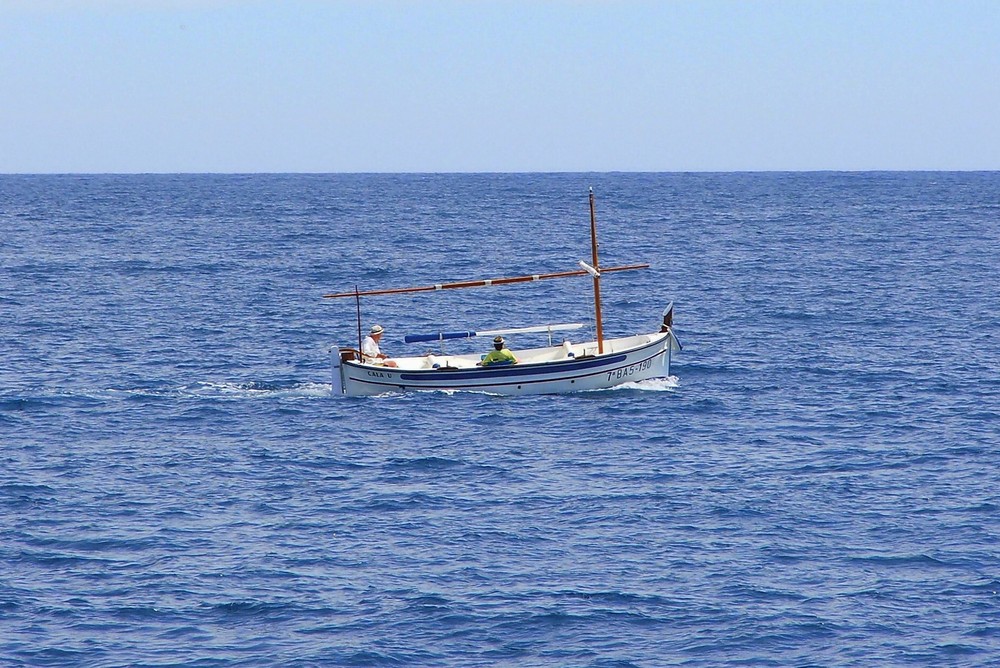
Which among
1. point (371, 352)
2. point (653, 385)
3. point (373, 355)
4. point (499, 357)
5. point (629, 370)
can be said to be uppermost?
point (371, 352)

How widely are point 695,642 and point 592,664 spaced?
2.20 meters

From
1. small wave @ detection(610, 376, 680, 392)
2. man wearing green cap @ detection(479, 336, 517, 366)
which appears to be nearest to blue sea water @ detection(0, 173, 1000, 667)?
small wave @ detection(610, 376, 680, 392)

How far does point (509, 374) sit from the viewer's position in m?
46.3

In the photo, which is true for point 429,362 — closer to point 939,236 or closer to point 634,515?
point 634,515

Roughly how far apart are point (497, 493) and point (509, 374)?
12313 millimetres

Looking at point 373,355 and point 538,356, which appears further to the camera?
point 538,356

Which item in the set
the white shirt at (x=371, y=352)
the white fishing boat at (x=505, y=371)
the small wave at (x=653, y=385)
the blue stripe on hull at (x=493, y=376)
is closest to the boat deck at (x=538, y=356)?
the white fishing boat at (x=505, y=371)

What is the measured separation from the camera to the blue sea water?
25469 millimetres

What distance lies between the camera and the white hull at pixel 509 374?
4628 cm

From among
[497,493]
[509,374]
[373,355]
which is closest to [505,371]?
[509,374]

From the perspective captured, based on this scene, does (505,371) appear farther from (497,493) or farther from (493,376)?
(497,493)

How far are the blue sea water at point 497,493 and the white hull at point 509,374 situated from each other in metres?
0.68

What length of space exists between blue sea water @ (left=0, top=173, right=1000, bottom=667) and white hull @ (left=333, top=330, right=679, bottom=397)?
0.68 meters

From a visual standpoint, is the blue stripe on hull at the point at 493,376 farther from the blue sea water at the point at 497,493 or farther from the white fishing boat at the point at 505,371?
the blue sea water at the point at 497,493
